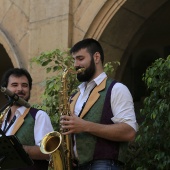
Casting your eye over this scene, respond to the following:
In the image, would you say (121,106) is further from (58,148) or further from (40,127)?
(40,127)

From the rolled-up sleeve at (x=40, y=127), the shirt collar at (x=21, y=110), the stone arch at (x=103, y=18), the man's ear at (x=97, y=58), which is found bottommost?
the rolled-up sleeve at (x=40, y=127)

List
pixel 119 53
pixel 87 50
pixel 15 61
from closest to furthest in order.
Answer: pixel 87 50, pixel 119 53, pixel 15 61

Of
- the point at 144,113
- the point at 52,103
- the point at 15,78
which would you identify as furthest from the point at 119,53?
the point at 15,78

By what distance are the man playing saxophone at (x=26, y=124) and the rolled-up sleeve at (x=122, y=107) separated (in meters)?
0.68

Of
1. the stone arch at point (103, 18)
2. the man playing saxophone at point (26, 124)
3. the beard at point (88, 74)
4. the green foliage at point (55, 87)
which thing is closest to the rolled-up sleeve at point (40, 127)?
the man playing saxophone at point (26, 124)

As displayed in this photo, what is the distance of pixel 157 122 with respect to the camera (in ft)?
19.4

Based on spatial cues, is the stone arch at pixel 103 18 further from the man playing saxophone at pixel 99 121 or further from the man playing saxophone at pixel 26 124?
the man playing saxophone at pixel 99 121

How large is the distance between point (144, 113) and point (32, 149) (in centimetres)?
182

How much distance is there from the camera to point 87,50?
4.92 meters

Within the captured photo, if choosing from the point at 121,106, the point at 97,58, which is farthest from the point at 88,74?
the point at 121,106

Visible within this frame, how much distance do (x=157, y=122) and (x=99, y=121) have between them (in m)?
1.38

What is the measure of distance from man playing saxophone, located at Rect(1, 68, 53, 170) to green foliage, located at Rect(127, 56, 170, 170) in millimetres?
1371

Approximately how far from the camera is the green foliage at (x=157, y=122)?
19.3ft

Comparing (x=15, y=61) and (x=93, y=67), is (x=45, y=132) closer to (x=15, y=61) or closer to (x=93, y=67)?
(x=93, y=67)
